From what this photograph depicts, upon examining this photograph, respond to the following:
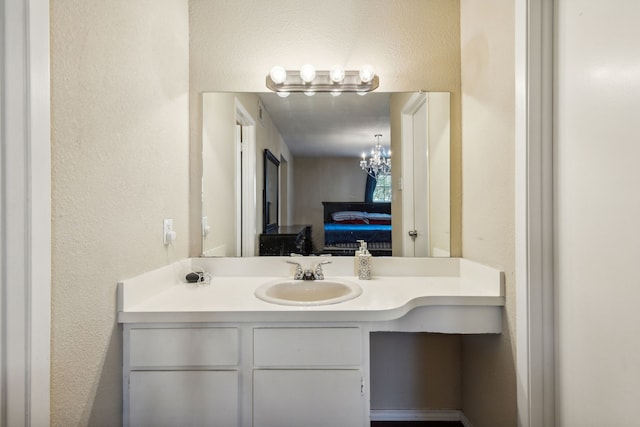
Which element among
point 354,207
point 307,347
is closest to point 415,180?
point 354,207

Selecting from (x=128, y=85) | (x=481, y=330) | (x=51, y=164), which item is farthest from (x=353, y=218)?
(x=51, y=164)

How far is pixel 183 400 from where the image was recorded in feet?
3.86

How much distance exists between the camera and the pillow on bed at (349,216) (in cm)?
182

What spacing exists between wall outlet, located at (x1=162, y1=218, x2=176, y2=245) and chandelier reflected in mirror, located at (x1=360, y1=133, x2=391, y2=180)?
105 centimetres

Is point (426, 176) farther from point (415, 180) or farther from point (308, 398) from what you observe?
point (308, 398)

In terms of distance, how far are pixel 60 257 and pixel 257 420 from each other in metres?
0.85

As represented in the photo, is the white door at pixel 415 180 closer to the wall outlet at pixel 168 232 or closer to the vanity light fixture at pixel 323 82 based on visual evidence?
the vanity light fixture at pixel 323 82

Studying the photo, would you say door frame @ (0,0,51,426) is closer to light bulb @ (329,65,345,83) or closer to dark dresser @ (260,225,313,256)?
dark dresser @ (260,225,313,256)

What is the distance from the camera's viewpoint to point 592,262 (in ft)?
3.10

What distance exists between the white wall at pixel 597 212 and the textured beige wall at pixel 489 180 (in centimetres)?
18

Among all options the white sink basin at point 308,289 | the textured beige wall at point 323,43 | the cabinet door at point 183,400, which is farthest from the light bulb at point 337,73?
the cabinet door at point 183,400

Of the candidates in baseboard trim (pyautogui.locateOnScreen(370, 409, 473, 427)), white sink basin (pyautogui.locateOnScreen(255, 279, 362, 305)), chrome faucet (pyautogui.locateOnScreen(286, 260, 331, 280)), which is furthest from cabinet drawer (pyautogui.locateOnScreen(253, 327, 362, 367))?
baseboard trim (pyautogui.locateOnScreen(370, 409, 473, 427))

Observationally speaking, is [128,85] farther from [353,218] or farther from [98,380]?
[353,218]

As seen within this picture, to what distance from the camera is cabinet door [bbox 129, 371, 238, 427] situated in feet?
3.85
